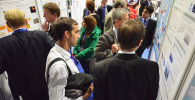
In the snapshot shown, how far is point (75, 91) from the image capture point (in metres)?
1.23

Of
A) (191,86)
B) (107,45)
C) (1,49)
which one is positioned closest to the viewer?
(191,86)

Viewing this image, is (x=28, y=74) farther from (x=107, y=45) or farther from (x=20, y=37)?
(x=107, y=45)

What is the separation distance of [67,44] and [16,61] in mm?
817

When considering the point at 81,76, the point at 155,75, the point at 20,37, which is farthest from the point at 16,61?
the point at 155,75

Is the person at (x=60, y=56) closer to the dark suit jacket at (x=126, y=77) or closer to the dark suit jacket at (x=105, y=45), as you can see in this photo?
the dark suit jacket at (x=126, y=77)

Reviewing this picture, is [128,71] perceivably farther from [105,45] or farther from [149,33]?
[149,33]

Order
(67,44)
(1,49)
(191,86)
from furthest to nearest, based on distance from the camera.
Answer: (1,49) → (67,44) → (191,86)

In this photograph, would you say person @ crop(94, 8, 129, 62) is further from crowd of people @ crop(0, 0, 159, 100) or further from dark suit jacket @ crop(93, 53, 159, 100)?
dark suit jacket @ crop(93, 53, 159, 100)

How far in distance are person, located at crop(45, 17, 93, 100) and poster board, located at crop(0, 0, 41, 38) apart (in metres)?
1.59

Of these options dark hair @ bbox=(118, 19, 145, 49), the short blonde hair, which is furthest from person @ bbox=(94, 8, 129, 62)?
the short blonde hair

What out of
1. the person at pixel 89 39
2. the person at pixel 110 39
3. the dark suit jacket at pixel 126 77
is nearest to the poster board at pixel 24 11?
the person at pixel 89 39

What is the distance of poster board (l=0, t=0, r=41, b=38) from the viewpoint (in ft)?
7.29

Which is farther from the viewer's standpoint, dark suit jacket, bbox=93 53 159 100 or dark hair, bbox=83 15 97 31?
dark hair, bbox=83 15 97 31

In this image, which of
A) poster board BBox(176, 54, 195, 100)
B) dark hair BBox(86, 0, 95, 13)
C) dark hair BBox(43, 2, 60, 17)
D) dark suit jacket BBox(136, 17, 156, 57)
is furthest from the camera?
dark hair BBox(86, 0, 95, 13)
